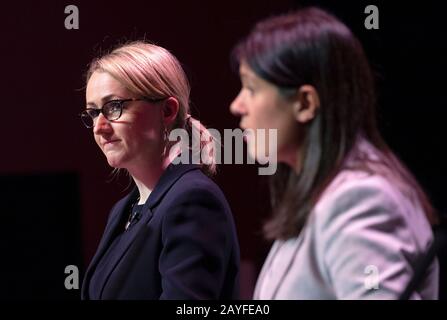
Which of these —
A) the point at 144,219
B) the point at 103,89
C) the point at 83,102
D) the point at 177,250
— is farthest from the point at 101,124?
the point at 83,102

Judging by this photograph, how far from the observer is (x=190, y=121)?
174 cm

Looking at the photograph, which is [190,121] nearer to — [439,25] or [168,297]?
[168,297]

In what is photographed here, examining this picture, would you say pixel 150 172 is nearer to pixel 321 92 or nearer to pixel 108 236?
pixel 108 236

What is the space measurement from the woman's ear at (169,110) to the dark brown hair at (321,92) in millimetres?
516

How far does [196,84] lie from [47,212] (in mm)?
632

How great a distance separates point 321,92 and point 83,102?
4.32ft

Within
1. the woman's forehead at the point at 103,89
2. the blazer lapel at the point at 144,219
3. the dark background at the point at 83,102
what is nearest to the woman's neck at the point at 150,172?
the blazer lapel at the point at 144,219

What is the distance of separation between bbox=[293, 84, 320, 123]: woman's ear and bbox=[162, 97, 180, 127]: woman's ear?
1.77 feet

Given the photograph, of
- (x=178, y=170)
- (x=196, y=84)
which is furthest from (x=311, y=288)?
(x=196, y=84)

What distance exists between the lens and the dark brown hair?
114 cm

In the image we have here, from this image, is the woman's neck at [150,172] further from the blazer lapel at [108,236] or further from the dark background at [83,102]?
the dark background at [83,102]

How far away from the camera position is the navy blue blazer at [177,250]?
144 cm

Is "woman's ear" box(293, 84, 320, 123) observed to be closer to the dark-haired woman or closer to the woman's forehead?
the dark-haired woman

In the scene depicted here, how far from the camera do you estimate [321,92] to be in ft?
3.79
